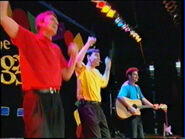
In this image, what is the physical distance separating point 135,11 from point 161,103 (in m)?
1.02

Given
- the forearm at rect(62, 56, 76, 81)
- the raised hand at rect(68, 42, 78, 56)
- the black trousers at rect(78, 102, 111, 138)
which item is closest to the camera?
the forearm at rect(62, 56, 76, 81)

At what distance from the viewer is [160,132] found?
371 centimetres

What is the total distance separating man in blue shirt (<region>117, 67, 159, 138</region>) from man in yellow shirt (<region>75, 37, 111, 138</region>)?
242 mm

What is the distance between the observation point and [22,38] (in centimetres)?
289

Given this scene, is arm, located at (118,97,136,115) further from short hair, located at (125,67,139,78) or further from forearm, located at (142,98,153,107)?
short hair, located at (125,67,139,78)

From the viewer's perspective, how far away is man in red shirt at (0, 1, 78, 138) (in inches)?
110

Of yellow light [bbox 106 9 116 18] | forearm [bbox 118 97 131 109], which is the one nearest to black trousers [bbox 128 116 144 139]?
forearm [bbox 118 97 131 109]

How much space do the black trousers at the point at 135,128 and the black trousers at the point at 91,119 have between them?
0.28 m

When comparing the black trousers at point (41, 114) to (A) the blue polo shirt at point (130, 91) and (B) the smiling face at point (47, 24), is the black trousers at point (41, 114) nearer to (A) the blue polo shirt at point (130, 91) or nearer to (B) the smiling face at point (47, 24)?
(B) the smiling face at point (47, 24)

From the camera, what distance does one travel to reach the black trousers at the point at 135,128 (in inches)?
142

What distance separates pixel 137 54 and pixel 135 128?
30.4 inches

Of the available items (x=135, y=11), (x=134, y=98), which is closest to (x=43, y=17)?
(x=135, y=11)

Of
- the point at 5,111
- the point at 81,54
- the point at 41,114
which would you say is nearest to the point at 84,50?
the point at 81,54

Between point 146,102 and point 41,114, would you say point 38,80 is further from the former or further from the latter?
point 146,102
